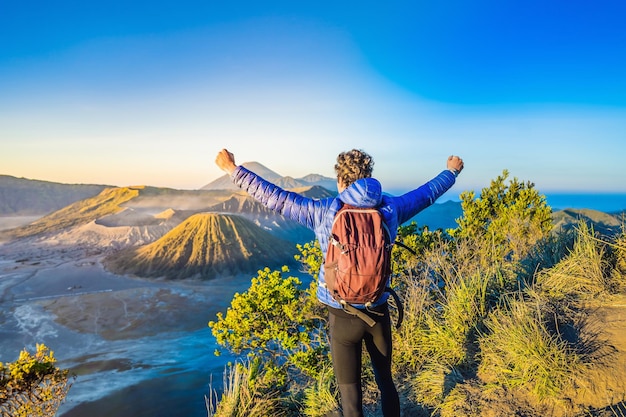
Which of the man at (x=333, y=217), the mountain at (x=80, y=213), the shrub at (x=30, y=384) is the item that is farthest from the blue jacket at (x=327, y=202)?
the mountain at (x=80, y=213)

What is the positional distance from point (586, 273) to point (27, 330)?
30.1 metres

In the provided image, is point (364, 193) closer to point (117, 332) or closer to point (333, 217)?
point (333, 217)

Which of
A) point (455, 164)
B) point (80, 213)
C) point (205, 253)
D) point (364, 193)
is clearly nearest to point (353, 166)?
point (364, 193)

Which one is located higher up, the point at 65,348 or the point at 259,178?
the point at 259,178

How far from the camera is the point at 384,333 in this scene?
73.4 inches

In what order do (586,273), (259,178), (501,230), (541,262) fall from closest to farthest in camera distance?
1. (259,178)
2. (586,273)
3. (541,262)
4. (501,230)

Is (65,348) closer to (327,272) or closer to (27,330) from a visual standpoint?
(27,330)

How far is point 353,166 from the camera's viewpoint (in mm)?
1844

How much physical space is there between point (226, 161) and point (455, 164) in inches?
53.8

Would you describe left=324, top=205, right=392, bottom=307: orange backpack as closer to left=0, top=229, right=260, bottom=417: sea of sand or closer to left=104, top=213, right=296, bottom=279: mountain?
left=0, top=229, right=260, bottom=417: sea of sand

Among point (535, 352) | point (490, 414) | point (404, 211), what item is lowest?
point (490, 414)

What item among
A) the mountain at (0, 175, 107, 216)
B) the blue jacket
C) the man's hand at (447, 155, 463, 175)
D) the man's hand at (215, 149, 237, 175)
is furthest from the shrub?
the mountain at (0, 175, 107, 216)

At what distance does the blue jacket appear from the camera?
5.75ft

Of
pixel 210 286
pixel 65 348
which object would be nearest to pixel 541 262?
pixel 65 348
